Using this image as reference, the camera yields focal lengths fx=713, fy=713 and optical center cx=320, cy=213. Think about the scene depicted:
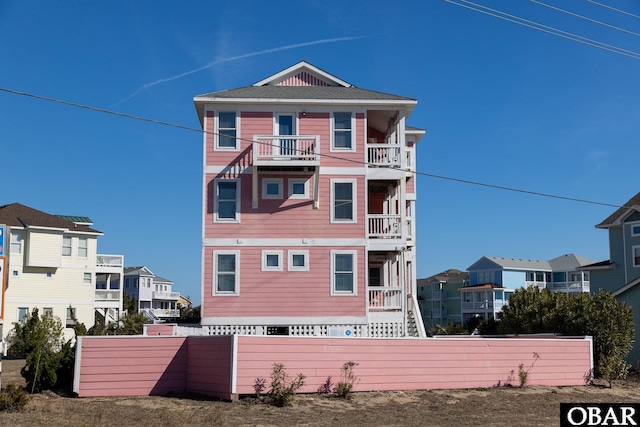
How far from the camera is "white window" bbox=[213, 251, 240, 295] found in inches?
958

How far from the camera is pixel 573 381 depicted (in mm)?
20703

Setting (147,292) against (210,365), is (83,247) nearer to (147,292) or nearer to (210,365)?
(210,365)

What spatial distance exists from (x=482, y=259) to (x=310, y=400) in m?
64.7

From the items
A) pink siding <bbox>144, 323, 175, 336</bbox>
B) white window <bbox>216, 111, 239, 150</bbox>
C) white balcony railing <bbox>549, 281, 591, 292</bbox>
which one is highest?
white window <bbox>216, 111, 239, 150</bbox>

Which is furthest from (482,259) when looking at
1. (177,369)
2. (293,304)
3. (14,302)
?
(177,369)

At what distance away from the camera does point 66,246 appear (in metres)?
45.8

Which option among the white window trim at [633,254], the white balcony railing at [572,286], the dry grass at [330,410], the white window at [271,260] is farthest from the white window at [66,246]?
the white balcony railing at [572,286]

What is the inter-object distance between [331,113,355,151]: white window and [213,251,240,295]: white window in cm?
522

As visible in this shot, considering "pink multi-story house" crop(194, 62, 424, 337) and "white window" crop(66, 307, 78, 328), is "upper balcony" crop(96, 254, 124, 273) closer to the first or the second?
"white window" crop(66, 307, 78, 328)

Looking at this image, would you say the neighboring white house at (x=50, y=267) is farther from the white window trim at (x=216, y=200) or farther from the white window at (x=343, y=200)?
the white window at (x=343, y=200)

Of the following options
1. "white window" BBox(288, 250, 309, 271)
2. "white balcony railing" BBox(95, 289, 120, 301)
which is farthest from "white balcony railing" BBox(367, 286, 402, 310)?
"white balcony railing" BBox(95, 289, 120, 301)

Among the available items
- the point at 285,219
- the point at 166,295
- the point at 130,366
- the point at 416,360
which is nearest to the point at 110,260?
the point at 285,219

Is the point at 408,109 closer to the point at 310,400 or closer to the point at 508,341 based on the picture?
the point at 508,341

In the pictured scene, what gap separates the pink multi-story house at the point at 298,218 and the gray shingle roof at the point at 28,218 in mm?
22761
